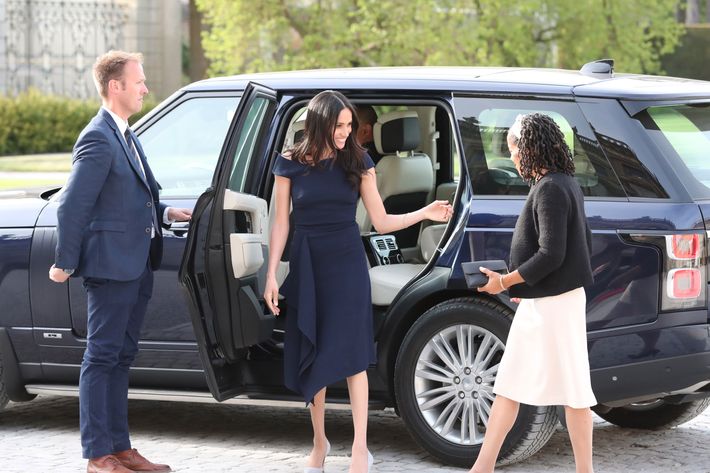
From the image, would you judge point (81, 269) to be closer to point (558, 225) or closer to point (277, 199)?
point (277, 199)

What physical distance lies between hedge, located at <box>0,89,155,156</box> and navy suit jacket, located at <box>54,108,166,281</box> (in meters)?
28.0

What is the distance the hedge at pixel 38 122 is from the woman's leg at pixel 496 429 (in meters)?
28.9

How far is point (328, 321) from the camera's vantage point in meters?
6.14

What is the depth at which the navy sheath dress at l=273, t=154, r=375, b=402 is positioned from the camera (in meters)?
6.12

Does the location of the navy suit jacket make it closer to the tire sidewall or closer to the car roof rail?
the tire sidewall

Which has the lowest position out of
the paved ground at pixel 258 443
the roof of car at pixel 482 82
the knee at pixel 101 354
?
the paved ground at pixel 258 443

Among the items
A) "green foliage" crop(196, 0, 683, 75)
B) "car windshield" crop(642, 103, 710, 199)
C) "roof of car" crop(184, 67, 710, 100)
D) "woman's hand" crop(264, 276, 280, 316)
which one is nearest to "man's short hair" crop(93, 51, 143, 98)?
"roof of car" crop(184, 67, 710, 100)

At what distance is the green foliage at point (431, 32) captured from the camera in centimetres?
2697

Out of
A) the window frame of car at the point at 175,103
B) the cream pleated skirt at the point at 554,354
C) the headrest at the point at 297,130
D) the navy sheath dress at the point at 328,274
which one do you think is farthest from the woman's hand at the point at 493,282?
the window frame of car at the point at 175,103

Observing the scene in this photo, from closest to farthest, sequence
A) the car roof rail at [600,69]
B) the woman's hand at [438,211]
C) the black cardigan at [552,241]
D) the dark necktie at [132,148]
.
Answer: the black cardigan at [552,241] → the woman's hand at [438,211] → the dark necktie at [132,148] → the car roof rail at [600,69]

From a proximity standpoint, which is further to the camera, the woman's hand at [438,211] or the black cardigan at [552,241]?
the woman's hand at [438,211]

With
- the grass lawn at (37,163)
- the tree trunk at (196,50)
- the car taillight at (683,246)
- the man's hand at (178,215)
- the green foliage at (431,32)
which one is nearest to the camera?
the car taillight at (683,246)

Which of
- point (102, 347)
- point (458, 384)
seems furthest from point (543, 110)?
point (102, 347)

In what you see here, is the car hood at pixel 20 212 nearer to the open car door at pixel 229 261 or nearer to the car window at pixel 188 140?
the car window at pixel 188 140
